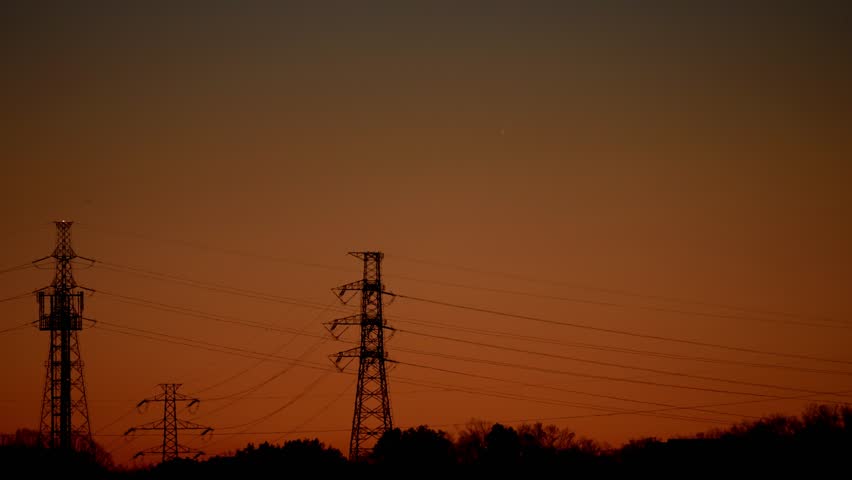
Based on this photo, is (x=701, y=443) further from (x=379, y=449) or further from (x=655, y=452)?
(x=379, y=449)

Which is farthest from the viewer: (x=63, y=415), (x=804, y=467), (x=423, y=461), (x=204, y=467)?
(x=423, y=461)

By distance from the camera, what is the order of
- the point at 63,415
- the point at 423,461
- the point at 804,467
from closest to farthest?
the point at 63,415 → the point at 804,467 → the point at 423,461

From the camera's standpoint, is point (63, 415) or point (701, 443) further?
point (701, 443)

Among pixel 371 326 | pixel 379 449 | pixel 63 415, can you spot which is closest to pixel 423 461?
pixel 379 449

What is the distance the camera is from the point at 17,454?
129 m

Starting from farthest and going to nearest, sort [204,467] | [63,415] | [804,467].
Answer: [204,467]
[804,467]
[63,415]

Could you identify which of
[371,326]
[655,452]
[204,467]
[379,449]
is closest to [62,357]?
[371,326]

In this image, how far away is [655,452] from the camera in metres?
124

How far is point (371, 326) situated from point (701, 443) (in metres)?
45.4

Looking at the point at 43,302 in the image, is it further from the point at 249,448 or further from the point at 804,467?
the point at 804,467

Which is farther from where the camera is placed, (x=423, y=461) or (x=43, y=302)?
(x=423, y=461)

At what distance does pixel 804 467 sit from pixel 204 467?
52.1m

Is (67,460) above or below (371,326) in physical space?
below

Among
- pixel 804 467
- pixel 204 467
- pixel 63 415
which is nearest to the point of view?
pixel 63 415
